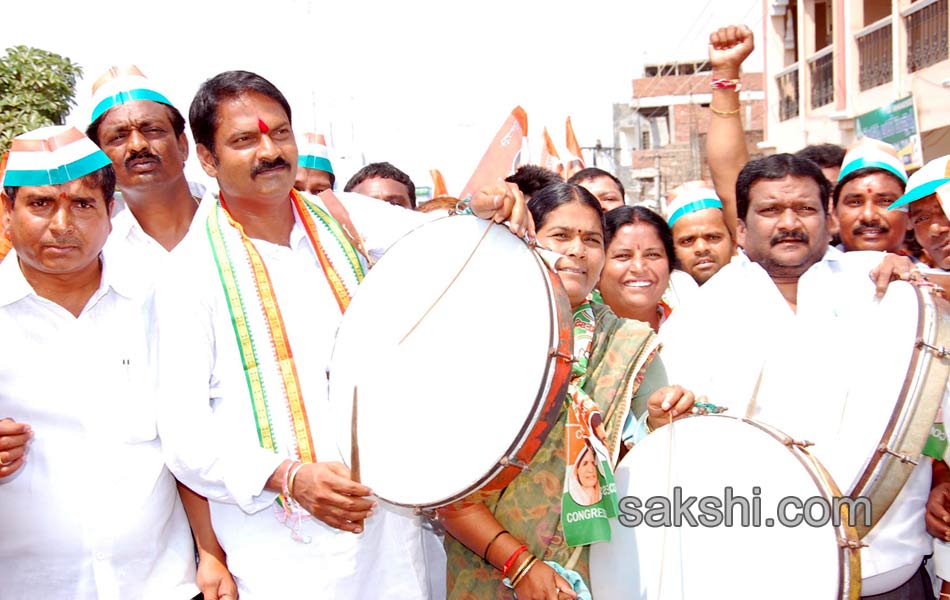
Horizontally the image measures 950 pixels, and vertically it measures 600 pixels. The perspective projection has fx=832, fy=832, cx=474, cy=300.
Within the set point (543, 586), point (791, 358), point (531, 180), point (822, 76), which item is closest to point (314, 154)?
point (531, 180)

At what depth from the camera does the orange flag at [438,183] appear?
868 centimetres

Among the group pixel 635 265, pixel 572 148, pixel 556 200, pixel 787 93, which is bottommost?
pixel 635 265

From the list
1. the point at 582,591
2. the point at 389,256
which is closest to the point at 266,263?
the point at 389,256

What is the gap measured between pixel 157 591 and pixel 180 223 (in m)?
1.34

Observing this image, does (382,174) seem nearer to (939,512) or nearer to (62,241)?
(62,241)

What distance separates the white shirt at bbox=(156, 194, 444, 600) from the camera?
6.85 feet

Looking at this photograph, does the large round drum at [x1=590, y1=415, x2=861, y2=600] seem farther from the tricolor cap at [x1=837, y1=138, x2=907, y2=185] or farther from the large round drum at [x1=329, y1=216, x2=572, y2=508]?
the tricolor cap at [x1=837, y1=138, x2=907, y2=185]

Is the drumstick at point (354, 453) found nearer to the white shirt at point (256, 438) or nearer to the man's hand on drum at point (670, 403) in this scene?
the white shirt at point (256, 438)

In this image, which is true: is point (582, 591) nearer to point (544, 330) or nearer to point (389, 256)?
point (544, 330)

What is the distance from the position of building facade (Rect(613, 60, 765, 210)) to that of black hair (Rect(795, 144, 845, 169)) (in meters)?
20.7

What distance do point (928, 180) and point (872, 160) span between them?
2.09ft

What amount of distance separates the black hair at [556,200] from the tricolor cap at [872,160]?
171 cm

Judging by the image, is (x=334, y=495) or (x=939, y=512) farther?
(x=939, y=512)

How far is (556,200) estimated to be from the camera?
8.51 ft
